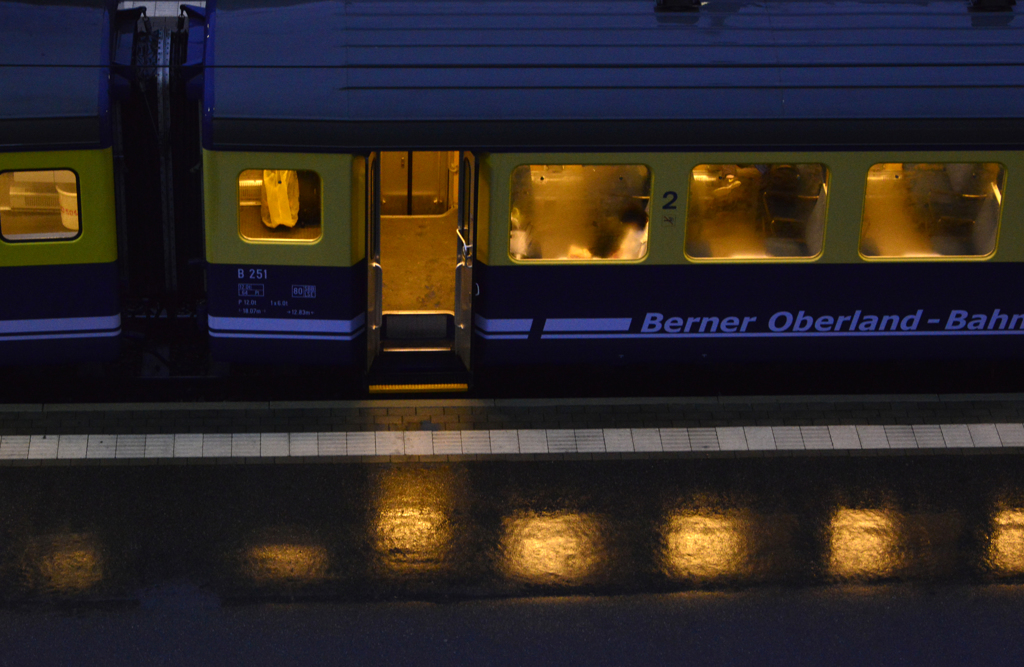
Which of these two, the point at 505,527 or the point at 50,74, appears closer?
the point at 505,527

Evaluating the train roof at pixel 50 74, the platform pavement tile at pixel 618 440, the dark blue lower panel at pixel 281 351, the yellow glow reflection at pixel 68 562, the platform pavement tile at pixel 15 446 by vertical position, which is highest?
the train roof at pixel 50 74

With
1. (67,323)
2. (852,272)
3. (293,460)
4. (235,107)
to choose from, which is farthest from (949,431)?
(67,323)

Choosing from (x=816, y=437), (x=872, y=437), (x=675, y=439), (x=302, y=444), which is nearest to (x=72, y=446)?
(x=302, y=444)

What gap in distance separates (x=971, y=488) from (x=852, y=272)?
194 cm

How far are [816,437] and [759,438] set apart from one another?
47cm

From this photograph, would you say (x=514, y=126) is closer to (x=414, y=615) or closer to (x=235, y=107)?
(x=235, y=107)

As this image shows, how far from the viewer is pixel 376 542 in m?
8.30

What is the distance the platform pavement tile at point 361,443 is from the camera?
9352mm

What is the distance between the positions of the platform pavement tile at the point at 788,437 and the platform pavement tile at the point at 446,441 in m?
2.52

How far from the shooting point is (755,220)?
9.73 metres

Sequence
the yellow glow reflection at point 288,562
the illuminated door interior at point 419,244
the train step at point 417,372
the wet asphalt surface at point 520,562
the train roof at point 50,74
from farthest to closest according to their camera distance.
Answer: the illuminated door interior at point 419,244 < the train step at point 417,372 < the train roof at point 50,74 < the yellow glow reflection at point 288,562 < the wet asphalt surface at point 520,562

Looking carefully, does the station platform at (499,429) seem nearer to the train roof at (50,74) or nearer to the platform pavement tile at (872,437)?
the platform pavement tile at (872,437)

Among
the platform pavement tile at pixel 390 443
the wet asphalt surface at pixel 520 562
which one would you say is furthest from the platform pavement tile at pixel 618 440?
the platform pavement tile at pixel 390 443

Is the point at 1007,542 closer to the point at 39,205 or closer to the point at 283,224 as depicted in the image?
the point at 283,224
